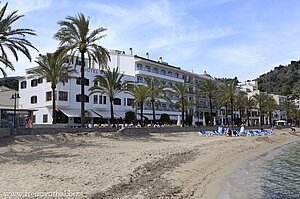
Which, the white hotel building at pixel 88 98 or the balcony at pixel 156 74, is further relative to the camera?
the balcony at pixel 156 74

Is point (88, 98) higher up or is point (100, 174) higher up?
point (88, 98)

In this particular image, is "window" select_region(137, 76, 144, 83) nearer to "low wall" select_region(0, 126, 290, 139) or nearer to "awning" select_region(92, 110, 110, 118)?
"awning" select_region(92, 110, 110, 118)

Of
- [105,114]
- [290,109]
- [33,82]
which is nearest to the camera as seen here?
[33,82]

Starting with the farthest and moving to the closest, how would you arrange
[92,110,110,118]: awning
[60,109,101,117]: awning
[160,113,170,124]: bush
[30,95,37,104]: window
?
[160,113,170,124]: bush < [92,110,110,118]: awning < [30,95,37,104]: window < [60,109,101,117]: awning

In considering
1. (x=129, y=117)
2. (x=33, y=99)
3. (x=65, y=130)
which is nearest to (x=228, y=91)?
(x=129, y=117)

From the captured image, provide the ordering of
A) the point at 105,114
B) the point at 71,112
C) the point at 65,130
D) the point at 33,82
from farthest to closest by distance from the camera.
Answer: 1. the point at 105,114
2. the point at 33,82
3. the point at 71,112
4. the point at 65,130

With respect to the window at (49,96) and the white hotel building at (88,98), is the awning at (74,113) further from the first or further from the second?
the window at (49,96)

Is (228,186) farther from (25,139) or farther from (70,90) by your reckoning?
(70,90)

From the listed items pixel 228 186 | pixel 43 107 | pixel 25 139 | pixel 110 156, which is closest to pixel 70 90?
pixel 43 107

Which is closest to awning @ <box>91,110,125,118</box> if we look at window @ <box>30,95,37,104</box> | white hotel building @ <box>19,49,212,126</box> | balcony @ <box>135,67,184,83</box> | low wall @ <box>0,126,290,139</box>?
white hotel building @ <box>19,49,212,126</box>

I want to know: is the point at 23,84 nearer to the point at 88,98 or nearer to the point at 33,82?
the point at 33,82

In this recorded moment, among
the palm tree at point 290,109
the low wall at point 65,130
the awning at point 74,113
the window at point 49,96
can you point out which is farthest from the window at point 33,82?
the palm tree at point 290,109

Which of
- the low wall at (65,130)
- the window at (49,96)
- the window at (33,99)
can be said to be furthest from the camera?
the window at (33,99)

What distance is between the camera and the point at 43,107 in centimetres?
5462
